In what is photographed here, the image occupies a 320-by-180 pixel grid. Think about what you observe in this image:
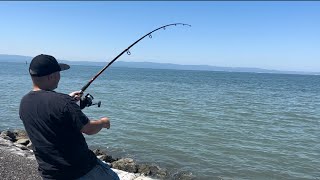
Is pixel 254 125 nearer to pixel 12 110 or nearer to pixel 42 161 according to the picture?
pixel 12 110

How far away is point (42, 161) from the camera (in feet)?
12.8

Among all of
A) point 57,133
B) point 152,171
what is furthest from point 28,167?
point 57,133

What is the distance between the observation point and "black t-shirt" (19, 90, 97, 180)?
3.59 metres

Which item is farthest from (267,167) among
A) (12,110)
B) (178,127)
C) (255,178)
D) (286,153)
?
(12,110)

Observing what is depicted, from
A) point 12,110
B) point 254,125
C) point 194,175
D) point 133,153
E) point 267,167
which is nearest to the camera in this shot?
point 194,175

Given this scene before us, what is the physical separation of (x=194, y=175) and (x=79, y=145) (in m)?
9.60

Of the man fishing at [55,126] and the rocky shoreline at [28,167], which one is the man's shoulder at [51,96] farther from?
the rocky shoreline at [28,167]

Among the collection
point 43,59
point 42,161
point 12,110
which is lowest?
point 12,110

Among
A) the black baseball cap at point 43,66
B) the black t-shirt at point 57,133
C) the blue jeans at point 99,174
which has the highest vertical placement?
the black baseball cap at point 43,66

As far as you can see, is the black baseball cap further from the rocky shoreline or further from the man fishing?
the rocky shoreline

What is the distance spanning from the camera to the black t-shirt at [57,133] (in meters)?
3.59

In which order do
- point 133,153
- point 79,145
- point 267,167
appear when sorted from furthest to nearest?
point 133,153 < point 267,167 < point 79,145

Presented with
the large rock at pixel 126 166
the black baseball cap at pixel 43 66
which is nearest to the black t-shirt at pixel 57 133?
the black baseball cap at pixel 43 66

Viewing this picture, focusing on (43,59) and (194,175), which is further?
(194,175)
